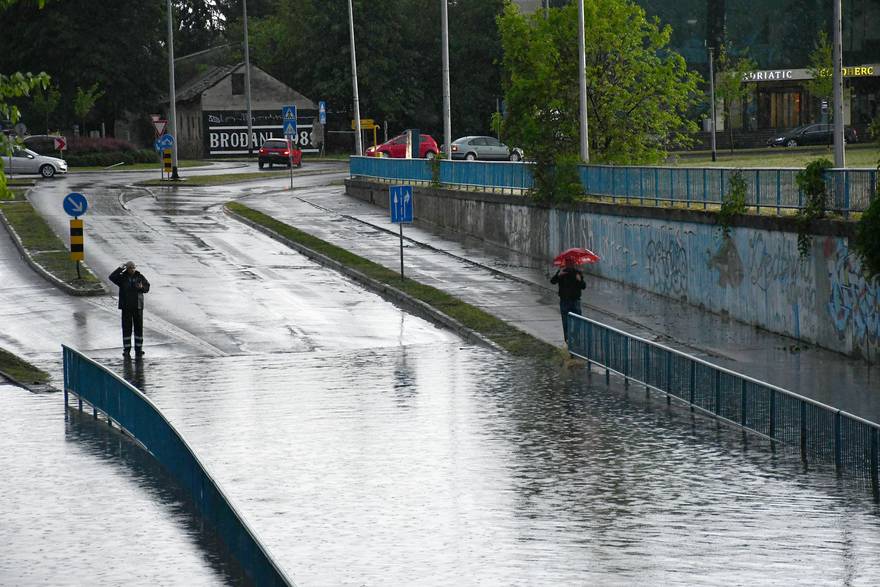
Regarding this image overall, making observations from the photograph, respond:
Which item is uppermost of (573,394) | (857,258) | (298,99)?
(298,99)

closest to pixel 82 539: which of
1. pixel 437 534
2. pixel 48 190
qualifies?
pixel 437 534

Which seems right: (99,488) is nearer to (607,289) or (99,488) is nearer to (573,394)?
(573,394)

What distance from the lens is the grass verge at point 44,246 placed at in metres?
34.5

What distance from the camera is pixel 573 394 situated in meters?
22.4

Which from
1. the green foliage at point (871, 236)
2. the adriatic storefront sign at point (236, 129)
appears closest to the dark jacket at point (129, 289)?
the green foliage at point (871, 236)

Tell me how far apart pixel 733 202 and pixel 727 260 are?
4.21ft

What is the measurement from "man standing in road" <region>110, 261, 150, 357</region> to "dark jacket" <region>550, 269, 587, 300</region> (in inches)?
297

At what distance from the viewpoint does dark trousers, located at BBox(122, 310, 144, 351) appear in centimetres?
2636

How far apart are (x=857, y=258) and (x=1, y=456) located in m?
14.8

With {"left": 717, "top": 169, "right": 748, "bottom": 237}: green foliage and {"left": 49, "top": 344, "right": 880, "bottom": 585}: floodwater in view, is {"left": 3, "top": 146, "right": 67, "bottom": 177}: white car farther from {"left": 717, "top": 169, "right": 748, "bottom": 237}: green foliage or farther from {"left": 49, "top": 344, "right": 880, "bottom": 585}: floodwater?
{"left": 49, "top": 344, "right": 880, "bottom": 585}: floodwater

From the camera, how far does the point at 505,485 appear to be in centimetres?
1606

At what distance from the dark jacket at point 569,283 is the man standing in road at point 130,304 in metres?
7.55

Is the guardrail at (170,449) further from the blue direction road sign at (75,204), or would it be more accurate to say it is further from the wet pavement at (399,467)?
the blue direction road sign at (75,204)

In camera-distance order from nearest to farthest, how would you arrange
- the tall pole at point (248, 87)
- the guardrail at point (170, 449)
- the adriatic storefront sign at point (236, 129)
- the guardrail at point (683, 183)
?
the guardrail at point (170, 449) → the guardrail at point (683, 183) → the tall pole at point (248, 87) → the adriatic storefront sign at point (236, 129)
